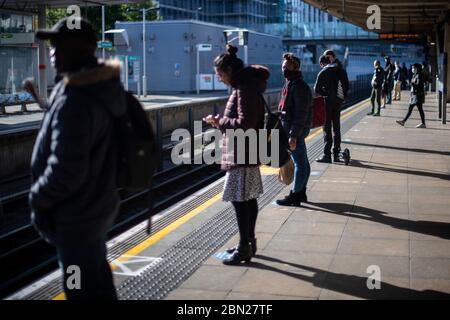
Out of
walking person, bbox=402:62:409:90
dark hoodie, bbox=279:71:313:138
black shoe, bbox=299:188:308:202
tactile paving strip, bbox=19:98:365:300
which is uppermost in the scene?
walking person, bbox=402:62:409:90

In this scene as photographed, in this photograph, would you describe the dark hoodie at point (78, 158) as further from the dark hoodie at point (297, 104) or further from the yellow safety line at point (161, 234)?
the dark hoodie at point (297, 104)

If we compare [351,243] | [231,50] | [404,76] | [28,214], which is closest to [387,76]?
[28,214]

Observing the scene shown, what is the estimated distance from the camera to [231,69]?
5.30 metres

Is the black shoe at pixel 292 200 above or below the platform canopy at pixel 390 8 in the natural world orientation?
below

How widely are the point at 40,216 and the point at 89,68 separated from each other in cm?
74

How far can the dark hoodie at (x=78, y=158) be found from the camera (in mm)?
3150

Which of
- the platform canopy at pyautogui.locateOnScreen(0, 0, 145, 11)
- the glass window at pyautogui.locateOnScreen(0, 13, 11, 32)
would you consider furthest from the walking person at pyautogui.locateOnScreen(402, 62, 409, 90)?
the glass window at pyautogui.locateOnScreen(0, 13, 11, 32)

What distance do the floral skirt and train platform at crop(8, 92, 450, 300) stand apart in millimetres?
550

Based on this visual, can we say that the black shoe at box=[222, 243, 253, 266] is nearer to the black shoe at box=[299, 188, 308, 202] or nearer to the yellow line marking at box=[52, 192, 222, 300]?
the yellow line marking at box=[52, 192, 222, 300]

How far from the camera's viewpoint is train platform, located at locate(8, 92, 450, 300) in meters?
4.90

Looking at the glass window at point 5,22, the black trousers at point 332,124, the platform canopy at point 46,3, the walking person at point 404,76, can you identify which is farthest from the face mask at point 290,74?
the walking person at point 404,76

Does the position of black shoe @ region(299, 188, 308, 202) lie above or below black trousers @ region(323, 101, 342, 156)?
below

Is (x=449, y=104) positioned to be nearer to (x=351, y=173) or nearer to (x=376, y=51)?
(x=351, y=173)

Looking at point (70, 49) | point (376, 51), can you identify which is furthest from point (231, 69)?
point (376, 51)
